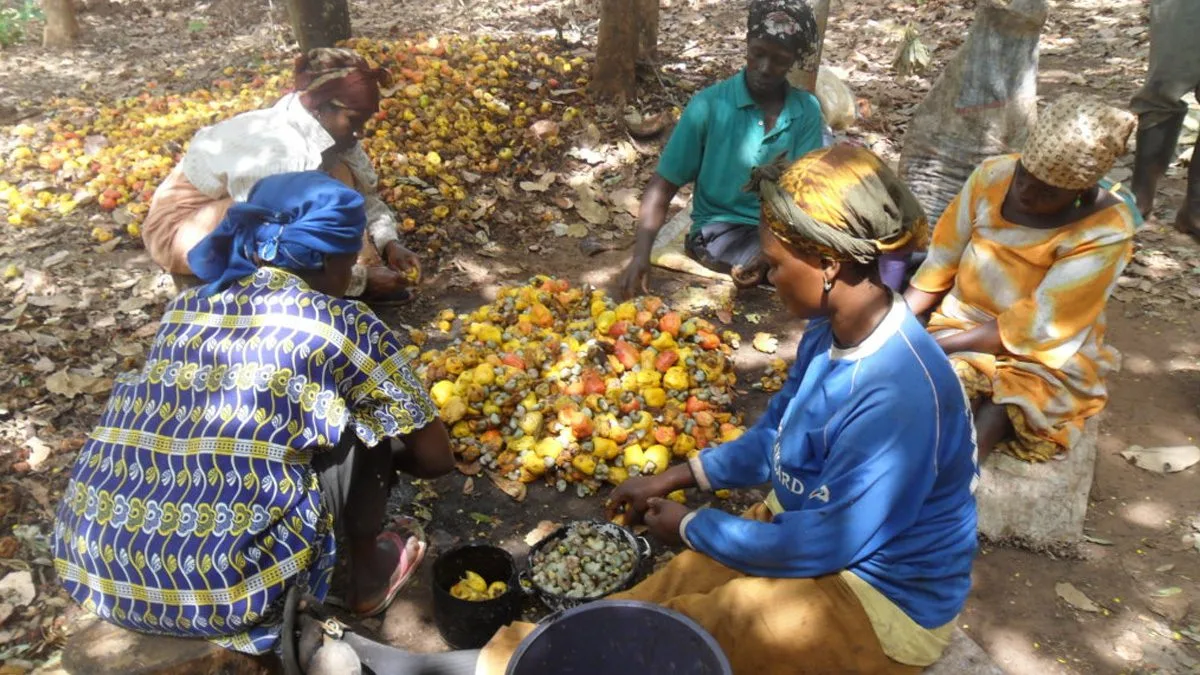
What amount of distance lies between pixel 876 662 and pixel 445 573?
1.51 metres

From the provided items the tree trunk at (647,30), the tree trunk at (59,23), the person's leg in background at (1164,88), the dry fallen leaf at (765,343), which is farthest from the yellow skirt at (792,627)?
the tree trunk at (59,23)

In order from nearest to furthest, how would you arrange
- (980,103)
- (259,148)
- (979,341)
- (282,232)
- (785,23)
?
(282,232)
(979,341)
(259,148)
(785,23)
(980,103)

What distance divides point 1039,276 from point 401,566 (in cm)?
269

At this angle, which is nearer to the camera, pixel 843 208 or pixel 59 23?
pixel 843 208

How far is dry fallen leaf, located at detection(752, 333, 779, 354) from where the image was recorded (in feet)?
14.6

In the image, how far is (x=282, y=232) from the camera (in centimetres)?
237

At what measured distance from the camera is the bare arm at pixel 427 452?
2.67 m

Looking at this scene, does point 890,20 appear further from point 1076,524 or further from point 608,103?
point 1076,524

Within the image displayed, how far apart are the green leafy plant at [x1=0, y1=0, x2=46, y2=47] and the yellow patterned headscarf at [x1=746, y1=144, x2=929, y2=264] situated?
36.2ft

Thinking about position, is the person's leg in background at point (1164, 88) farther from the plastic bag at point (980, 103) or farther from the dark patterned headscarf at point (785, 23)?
the dark patterned headscarf at point (785, 23)

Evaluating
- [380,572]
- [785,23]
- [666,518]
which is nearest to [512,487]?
[380,572]

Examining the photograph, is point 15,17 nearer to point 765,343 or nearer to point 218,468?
point 765,343

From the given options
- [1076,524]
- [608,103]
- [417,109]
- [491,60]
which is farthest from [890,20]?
[1076,524]

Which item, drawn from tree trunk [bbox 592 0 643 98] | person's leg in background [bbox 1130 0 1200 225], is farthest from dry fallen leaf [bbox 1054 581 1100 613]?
tree trunk [bbox 592 0 643 98]
